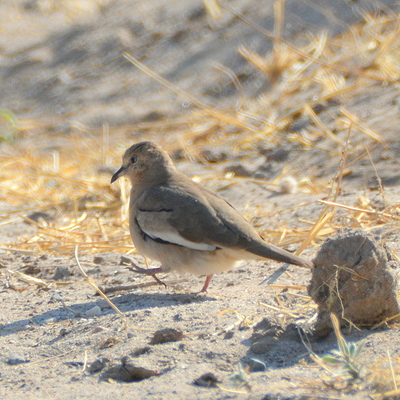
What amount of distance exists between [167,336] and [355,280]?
91cm

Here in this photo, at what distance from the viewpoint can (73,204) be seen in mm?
6324

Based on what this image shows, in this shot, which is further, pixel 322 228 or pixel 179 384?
pixel 322 228

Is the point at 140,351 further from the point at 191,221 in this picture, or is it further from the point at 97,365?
the point at 191,221

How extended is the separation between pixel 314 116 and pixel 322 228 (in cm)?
258

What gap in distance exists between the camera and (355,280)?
117 inches

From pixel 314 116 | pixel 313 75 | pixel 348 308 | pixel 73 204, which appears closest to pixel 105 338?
pixel 348 308

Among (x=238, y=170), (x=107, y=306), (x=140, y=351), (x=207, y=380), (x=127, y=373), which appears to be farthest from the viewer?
(x=238, y=170)

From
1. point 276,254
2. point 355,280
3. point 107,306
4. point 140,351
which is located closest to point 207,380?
point 140,351

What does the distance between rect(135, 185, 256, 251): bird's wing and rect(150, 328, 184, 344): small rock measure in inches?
33.3

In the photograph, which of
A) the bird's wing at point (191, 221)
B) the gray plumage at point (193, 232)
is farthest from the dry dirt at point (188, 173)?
the bird's wing at point (191, 221)

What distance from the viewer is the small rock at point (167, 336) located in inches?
119

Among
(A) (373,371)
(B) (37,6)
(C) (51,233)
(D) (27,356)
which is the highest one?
(B) (37,6)

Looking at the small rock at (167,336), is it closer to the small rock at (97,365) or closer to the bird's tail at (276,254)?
the small rock at (97,365)

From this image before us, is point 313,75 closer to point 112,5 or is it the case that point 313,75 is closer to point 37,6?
point 112,5
